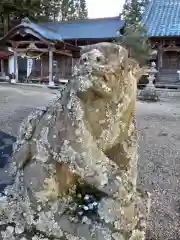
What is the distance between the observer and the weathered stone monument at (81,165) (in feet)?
3.92

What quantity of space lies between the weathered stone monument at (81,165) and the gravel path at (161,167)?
1.84m

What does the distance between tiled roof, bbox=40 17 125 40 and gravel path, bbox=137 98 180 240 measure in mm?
9225

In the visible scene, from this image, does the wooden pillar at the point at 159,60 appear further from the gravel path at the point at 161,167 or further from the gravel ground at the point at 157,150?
the gravel path at the point at 161,167

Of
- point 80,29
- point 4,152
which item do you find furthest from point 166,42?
point 4,152

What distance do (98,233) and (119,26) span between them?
17896mm

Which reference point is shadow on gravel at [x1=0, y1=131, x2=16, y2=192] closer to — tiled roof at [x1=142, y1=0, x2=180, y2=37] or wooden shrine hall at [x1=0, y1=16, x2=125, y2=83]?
wooden shrine hall at [x1=0, y1=16, x2=125, y2=83]

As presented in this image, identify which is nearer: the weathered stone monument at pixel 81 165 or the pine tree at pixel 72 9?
the weathered stone monument at pixel 81 165

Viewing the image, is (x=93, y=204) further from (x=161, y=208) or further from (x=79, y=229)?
(x=161, y=208)

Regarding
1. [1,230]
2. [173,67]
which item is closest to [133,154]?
[1,230]

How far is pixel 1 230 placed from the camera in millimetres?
1325

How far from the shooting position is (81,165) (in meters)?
1.24

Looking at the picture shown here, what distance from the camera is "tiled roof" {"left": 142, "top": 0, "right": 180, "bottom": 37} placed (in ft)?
47.0

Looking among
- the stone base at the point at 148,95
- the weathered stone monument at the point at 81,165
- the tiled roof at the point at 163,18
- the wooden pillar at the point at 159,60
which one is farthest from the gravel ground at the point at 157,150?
the tiled roof at the point at 163,18

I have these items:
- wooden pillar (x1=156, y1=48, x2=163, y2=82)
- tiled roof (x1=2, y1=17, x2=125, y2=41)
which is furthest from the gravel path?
tiled roof (x1=2, y1=17, x2=125, y2=41)
